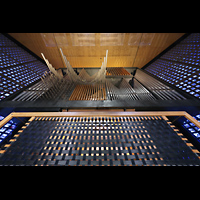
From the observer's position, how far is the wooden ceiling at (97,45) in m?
4.31

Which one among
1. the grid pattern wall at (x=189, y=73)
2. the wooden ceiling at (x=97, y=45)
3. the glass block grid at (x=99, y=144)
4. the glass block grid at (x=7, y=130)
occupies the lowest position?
the glass block grid at (x=99, y=144)

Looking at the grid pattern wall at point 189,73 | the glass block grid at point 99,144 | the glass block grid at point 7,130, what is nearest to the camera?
the glass block grid at point 99,144

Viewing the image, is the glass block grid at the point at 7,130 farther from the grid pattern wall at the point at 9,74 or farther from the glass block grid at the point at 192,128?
the glass block grid at the point at 192,128

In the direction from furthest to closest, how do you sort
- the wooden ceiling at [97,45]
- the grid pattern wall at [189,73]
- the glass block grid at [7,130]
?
the wooden ceiling at [97,45] < the grid pattern wall at [189,73] < the glass block grid at [7,130]

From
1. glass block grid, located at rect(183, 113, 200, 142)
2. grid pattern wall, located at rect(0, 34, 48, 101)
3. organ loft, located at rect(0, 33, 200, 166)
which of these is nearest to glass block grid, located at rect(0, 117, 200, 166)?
organ loft, located at rect(0, 33, 200, 166)

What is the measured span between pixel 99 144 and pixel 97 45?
516 centimetres

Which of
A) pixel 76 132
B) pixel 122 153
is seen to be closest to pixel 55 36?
pixel 76 132

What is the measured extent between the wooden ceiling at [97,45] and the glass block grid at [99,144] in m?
4.64

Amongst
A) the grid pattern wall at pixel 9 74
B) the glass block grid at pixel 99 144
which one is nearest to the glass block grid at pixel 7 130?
the glass block grid at pixel 99 144

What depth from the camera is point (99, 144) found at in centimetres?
125

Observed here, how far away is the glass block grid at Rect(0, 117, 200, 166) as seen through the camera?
1075 millimetres

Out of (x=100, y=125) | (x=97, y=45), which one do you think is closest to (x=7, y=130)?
(x=100, y=125)

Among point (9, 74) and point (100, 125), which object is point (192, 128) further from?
point (9, 74)
